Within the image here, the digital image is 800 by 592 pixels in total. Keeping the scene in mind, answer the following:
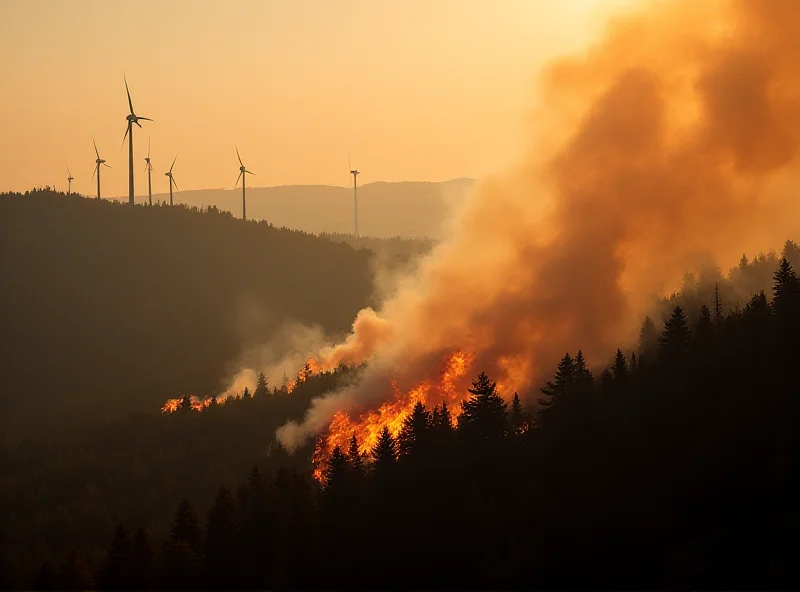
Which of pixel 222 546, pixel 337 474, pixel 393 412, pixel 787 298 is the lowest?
pixel 222 546

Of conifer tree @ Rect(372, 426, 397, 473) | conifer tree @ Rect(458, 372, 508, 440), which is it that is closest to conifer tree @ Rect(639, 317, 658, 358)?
conifer tree @ Rect(458, 372, 508, 440)

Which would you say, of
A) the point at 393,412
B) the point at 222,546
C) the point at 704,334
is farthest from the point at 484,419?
the point at 393,412

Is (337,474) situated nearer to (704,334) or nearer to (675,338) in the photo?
(675,338)

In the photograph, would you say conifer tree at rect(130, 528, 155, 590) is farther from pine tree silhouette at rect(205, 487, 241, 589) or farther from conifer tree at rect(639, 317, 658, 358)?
conifer tree at rect(639, 317, 658, 358)

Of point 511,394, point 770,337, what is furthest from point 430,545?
point 511,394

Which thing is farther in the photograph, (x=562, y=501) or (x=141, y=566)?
(x=141, y=566)

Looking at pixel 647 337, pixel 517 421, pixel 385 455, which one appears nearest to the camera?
pixel 385 455
